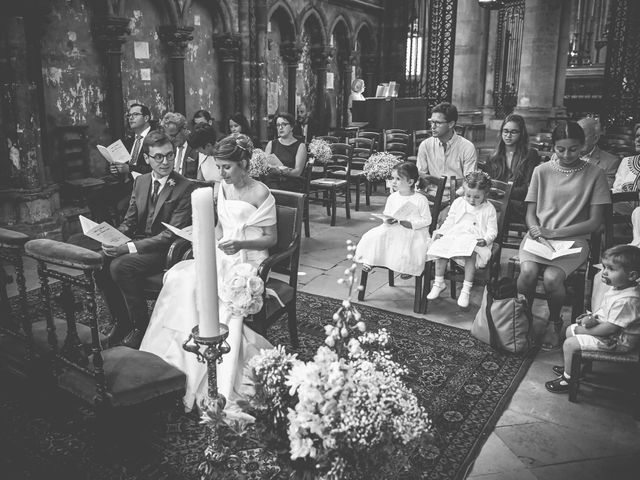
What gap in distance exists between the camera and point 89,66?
736cm

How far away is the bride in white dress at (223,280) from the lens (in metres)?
3.16

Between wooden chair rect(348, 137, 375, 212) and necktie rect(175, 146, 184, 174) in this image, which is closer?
necktie rect(175, 146, 184, 174)

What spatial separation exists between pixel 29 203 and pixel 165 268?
3.23m

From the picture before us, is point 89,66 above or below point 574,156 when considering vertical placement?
above

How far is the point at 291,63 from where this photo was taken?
40.3 ft

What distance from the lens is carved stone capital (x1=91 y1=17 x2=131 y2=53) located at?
7316 millimetres

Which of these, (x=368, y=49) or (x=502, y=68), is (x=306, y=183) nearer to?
(x=368, y=49)

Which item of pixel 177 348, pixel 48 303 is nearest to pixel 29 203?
pixel 177 348

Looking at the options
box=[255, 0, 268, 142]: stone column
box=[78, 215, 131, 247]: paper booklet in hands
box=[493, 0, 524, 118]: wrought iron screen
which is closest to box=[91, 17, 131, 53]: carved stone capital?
box=[255, 0, 268, 142]: stone column

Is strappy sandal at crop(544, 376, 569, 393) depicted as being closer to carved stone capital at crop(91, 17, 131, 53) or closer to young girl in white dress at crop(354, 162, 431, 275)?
young girl in white dress at crop(354, 162, 431, 275)

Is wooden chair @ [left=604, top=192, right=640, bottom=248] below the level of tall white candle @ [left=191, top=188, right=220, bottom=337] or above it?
below

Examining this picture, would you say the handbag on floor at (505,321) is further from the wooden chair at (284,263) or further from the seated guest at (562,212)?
the wooden chair at (284,263)

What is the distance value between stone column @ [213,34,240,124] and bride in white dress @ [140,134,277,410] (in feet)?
20.5

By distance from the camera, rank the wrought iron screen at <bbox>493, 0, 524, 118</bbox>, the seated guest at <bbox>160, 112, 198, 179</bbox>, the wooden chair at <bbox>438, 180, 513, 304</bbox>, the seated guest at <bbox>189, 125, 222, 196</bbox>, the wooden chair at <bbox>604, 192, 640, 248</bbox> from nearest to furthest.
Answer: the wooden chair at <bbox>604, 192, 640, 248</bbox>, the wooden chair at <bbox>438, 180, 513, 304</bbox>, the seated guest at <bbox>189, 125, 222, 196</bbox>, the seated guest at <bbox>160, 112, 198, 179</bbox>, the wrought iron screen at <bbox>493, 0, 524, 118</bbox>
